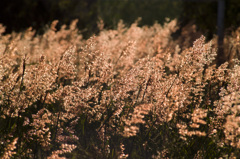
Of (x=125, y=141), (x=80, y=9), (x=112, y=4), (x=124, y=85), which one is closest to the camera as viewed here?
(x=124, y=85)

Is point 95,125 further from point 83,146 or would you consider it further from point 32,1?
point 32,1

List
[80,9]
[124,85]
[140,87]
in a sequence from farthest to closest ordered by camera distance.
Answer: [80,9] → [140,87] → [124,85]

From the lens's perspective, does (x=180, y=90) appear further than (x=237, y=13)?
No

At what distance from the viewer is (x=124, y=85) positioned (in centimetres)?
203

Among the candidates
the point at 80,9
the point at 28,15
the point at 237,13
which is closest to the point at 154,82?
the point at 237,13

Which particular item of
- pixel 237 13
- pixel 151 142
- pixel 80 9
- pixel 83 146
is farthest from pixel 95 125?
pixel 80 9

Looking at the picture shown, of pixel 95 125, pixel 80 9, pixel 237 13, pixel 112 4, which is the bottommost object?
pixel 95 125

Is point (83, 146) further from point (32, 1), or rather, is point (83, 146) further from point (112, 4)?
point (112, 4)

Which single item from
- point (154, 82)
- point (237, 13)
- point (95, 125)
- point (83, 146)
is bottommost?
point (83, 146)

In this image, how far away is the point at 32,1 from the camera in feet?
29.6

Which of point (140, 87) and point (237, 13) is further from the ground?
point (237, 13)

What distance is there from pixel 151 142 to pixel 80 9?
7.14m

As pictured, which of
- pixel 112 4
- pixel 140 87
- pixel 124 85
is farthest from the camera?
pixel 112 4

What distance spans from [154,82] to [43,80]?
2.54 feet
